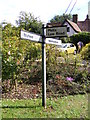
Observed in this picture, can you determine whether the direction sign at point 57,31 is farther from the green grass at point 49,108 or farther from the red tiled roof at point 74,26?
the red tiled roof at point 74,26

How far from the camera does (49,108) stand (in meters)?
4.62

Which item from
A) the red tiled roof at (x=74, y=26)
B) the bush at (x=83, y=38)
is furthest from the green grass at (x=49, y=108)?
the red tiled roof at (x=74, y=26)

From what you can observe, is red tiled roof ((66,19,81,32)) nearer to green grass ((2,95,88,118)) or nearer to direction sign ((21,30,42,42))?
green grass ((2,95,88,118))

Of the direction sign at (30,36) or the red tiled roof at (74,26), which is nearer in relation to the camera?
the direction sign at (30,36)

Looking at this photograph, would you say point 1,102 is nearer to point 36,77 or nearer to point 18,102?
point 18,102

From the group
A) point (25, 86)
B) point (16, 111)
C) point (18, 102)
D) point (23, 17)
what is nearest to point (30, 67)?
point (25, 86)

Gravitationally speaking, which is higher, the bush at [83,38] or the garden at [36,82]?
the bush at [83,38]

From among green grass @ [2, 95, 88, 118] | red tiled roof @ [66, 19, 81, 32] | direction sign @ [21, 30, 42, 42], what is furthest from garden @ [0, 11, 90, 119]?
red tiled roof @ [66, 19, 81, 32]

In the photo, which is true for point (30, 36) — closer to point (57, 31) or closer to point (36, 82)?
point (57, 31)

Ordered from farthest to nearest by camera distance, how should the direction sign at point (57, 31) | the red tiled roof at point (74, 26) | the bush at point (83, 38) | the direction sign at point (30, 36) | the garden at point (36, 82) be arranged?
the red tiled roof at point (74, 26) → the bush at point (83, 38) → the direction sign at point (57, 31) → the garden at point (36, 82) → the direction sign at point (30, 36)

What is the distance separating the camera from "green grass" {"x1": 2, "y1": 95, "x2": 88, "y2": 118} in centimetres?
425

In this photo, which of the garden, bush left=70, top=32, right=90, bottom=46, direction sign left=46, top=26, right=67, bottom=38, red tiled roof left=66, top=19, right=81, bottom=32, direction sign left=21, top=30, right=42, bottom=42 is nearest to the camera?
direction sign left=21, top=30, right=42, bottom=42

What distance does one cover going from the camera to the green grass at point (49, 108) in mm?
4246

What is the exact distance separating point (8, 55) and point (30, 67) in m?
1.30
